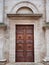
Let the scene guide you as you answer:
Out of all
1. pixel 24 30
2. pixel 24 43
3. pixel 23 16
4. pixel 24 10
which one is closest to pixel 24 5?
pixel 24 10

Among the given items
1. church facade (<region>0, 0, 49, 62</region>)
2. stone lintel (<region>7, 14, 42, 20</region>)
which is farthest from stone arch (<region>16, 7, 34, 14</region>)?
stone lintel (<region>7, 14, 42, 20</region>)

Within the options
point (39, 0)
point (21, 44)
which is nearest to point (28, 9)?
point (39, 0)

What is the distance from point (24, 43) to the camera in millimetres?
13055

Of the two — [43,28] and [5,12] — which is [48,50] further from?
[5,12]

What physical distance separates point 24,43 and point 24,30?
2.69ft

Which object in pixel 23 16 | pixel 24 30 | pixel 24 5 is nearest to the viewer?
pixel 23 16

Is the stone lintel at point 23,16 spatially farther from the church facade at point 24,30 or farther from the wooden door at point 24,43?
the wooden door at point 24,43

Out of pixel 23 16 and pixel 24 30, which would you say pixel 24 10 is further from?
pixel 24 30

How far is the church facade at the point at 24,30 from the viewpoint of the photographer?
12.8 metres

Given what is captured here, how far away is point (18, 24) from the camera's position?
12992 millimetres

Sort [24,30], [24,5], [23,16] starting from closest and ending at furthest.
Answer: [23,16]
[24,5]
[24,30]

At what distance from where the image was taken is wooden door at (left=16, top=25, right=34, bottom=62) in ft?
42.7

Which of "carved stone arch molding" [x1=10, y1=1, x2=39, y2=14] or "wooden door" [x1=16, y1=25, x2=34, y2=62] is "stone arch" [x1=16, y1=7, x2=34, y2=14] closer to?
"carved stone arch molding" [x1=10, y1=1, x2=39, y2=14]

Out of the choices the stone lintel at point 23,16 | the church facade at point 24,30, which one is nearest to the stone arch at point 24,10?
the church facade at point 24,30
